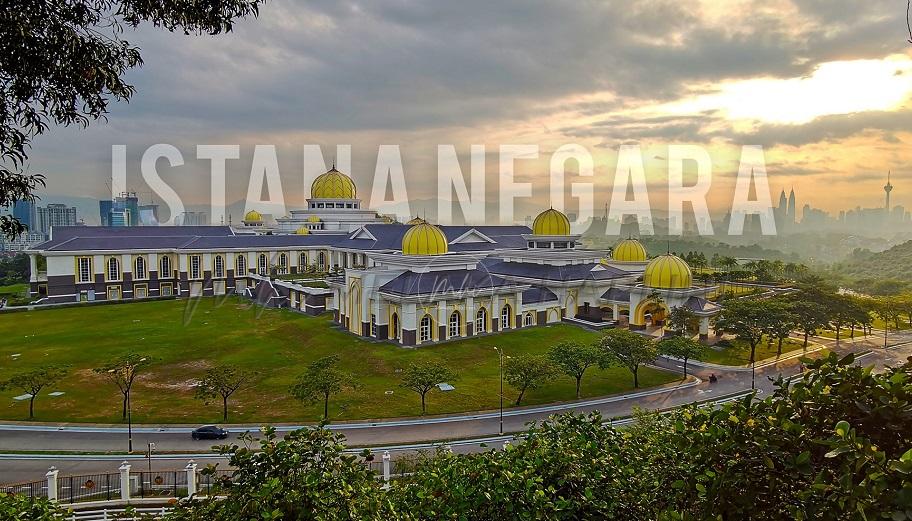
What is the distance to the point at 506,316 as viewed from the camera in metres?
39.2

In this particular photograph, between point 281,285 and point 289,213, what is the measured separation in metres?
28.7

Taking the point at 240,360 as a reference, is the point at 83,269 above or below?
above

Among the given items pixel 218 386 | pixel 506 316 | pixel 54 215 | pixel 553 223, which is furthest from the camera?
pixel 54 215

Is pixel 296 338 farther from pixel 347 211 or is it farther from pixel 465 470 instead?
pixel 347 211

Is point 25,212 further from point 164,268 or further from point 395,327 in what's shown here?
point 395,327

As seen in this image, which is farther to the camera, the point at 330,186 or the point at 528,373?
the point at 330,186

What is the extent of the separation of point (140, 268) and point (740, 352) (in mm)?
59166

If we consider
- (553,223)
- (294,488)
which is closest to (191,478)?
(294,488)

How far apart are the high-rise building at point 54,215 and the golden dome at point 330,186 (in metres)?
93.0

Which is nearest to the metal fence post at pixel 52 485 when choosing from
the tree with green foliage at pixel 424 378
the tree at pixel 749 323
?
the tree with green foliage at pixel 424 378

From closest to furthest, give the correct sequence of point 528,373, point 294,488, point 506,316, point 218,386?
1. point 294,488
2. point 218,386
3. point 528,373
4. point 506,316

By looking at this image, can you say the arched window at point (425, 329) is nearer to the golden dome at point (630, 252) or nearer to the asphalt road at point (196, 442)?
the asphalt road at point (196, 442)

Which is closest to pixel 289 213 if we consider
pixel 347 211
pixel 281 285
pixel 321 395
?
pixel 347 211

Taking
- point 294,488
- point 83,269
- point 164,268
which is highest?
point 83,269
